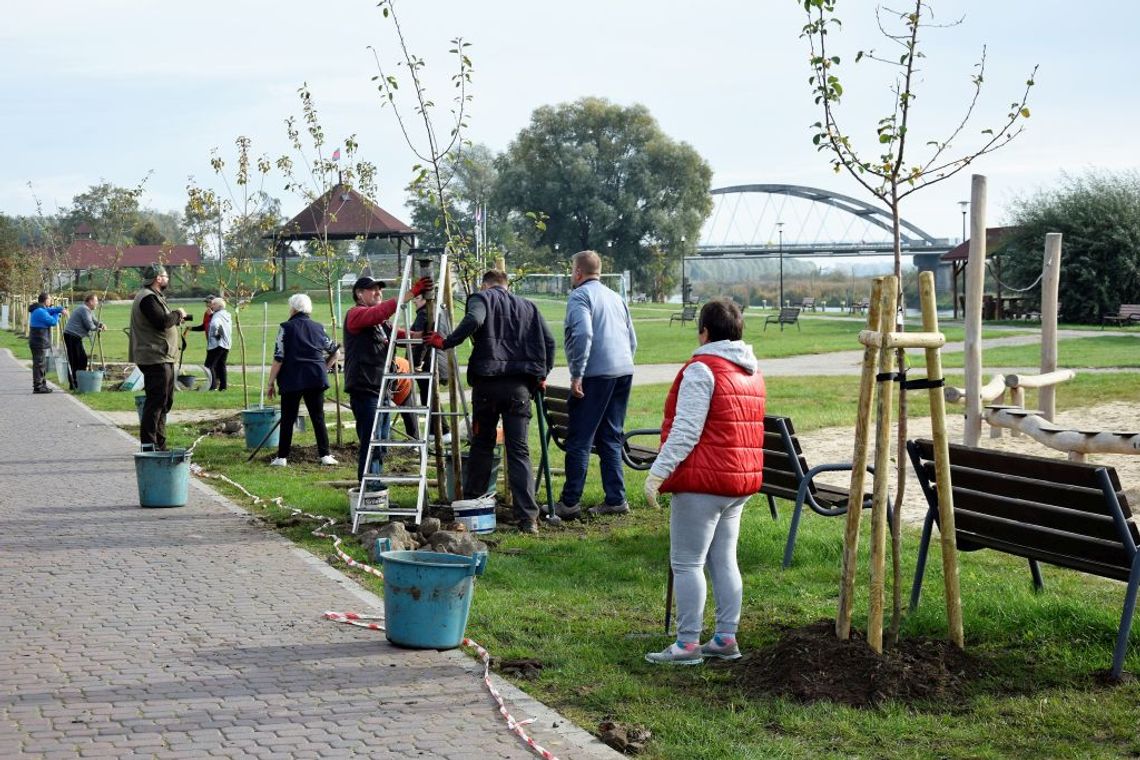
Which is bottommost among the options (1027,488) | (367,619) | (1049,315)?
(367,619)

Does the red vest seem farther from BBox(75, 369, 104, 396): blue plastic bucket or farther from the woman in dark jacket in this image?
BBox(75, 369, 104, 396): blue plastic bucket

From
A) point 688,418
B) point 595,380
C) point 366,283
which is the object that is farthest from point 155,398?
point 688,418

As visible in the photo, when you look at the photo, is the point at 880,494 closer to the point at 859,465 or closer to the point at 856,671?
the point at 859,465

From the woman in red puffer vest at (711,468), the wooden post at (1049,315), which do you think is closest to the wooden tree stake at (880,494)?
the woman in red puffer vest at (711,468)

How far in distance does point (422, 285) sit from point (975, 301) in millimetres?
5536

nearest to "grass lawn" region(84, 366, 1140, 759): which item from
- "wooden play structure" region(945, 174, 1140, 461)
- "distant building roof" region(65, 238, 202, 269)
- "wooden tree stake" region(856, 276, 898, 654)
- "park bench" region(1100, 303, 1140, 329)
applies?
"wooden tree stake" region(856, 276, 898, 654)

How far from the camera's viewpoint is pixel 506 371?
31.6ft

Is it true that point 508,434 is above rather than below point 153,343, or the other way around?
below

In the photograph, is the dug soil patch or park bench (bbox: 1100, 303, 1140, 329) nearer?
the dug soil patch

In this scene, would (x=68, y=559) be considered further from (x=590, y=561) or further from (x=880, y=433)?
(x=880, y=433)

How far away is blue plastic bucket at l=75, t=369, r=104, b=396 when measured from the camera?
25.0 metres

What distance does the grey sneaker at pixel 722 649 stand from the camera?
6246 millimetres

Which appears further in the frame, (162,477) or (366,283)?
(366,283)

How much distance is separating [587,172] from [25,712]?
286 feet
